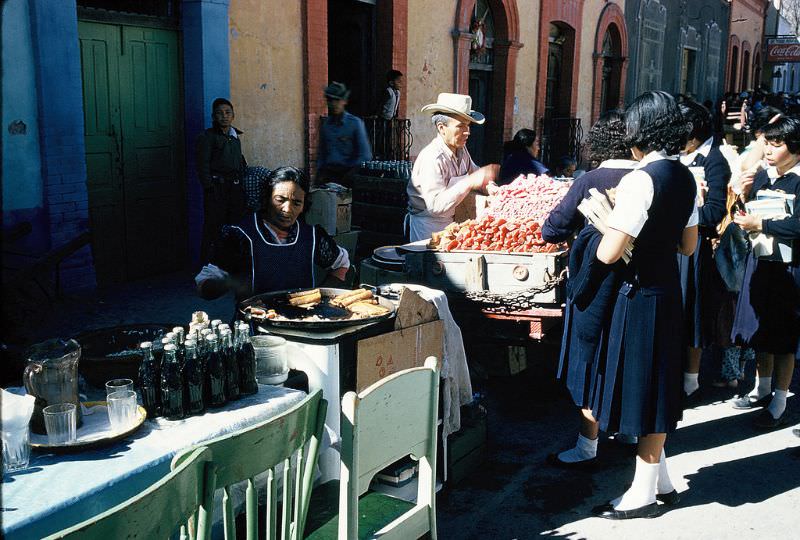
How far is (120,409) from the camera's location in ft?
8.25

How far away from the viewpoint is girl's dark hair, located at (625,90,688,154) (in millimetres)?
3504

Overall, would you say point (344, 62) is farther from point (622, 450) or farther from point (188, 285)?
point (622, 450)

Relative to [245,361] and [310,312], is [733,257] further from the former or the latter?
[245,361]

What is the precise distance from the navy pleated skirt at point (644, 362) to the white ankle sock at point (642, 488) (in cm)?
22

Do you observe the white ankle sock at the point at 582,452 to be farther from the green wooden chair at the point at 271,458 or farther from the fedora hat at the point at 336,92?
the fedora hat at the point at 336,92

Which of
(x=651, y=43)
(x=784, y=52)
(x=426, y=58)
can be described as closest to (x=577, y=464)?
(x=426, y=58)

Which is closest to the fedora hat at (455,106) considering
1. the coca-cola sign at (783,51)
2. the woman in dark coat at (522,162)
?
the woman in dark coat at (522,162)

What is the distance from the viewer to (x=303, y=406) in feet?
7.84

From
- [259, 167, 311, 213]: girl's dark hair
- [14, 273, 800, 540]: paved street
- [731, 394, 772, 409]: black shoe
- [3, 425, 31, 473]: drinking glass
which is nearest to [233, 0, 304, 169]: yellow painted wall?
[14, 273, 800, 540]: paved street

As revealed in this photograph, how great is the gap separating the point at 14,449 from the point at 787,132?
4581 millimetres

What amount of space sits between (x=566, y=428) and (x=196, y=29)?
16.6ft

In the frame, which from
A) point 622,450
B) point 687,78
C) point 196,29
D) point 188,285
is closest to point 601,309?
point 622,450

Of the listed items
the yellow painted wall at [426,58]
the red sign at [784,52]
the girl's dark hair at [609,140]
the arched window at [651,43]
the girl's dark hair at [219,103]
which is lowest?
the girl's dark hair at [609,140]

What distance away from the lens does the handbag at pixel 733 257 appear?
5156 millimetres
